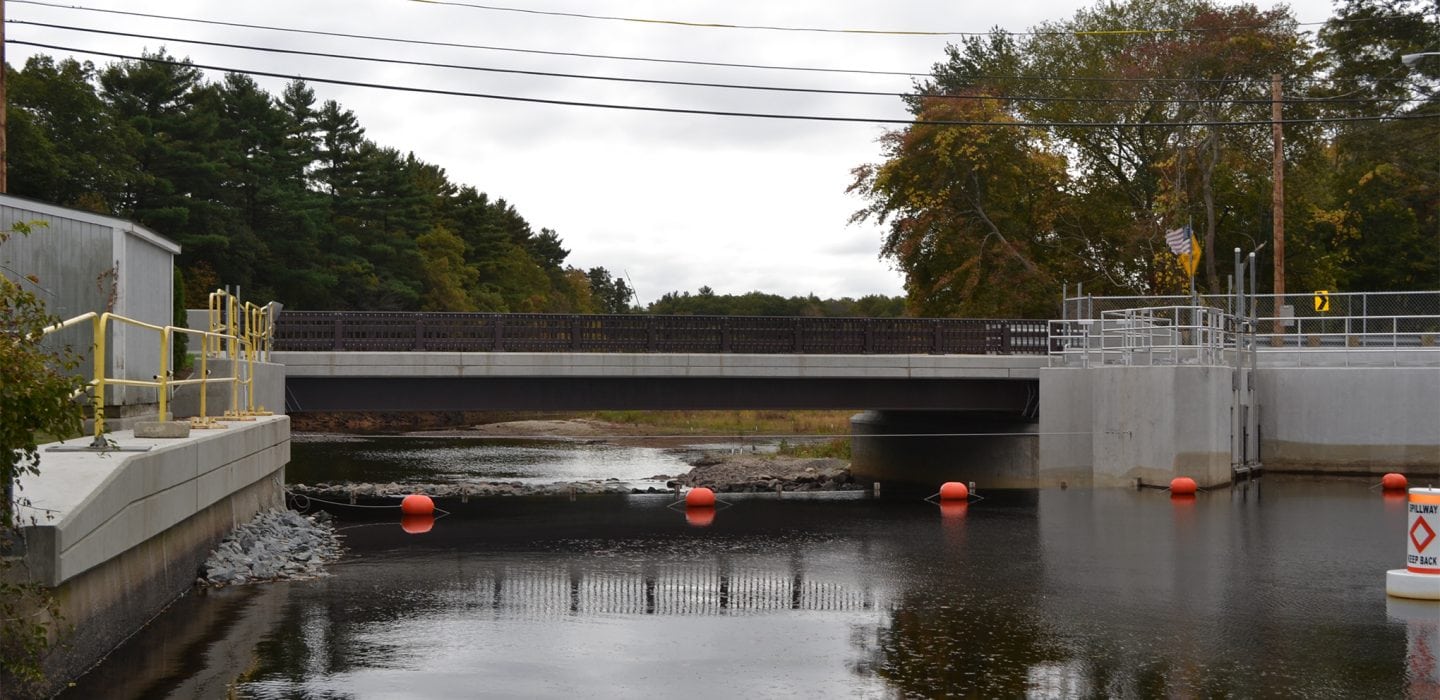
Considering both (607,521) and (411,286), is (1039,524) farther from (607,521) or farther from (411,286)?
(411,286)

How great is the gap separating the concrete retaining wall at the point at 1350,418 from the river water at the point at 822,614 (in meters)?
9.22

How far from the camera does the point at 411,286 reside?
249ft

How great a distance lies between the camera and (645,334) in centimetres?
3170

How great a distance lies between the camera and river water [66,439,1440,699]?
10.6 metres

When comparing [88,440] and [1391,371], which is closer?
[88,440]

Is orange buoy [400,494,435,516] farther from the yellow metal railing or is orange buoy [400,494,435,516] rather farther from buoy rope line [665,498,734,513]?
buoy rope line [665,498,734,513]

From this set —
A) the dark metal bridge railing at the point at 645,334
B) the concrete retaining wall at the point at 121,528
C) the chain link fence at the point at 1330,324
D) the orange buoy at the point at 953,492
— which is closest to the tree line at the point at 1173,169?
the chain link fence at the point at 1330,324

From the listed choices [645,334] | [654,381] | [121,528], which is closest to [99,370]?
[121,528]

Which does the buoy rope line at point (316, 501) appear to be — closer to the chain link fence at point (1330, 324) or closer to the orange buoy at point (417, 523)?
the orange buoy at point (417, 523)

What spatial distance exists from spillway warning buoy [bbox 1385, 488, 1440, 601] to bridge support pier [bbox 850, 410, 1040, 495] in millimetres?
17068

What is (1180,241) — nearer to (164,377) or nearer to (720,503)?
(720,503)

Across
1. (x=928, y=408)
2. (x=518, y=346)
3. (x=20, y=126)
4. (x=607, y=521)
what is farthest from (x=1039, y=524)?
(x=20, y=126)

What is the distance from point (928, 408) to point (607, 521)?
38.0ft

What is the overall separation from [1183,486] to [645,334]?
40.0 feet
